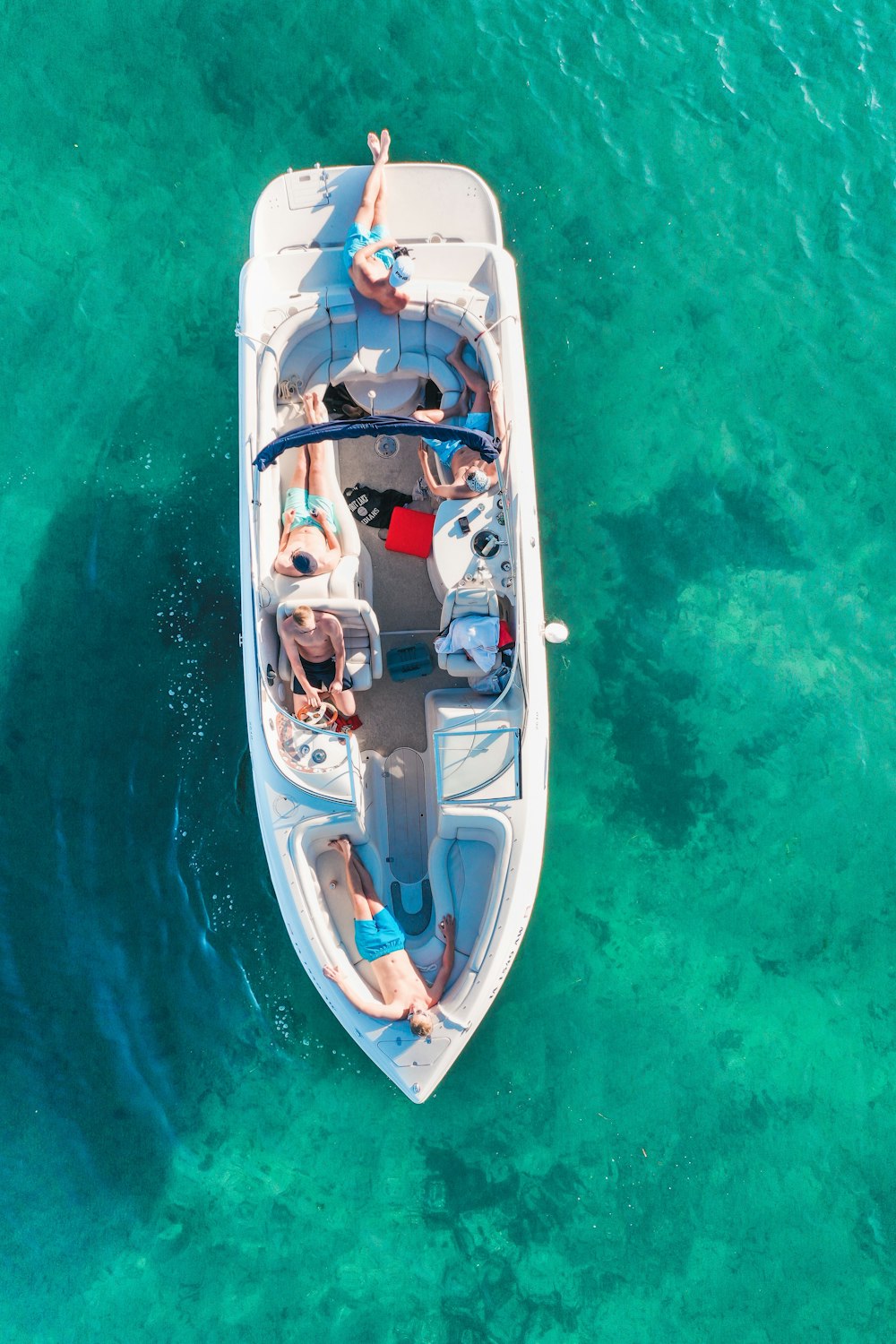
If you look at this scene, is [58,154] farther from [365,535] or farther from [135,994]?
[135,994]

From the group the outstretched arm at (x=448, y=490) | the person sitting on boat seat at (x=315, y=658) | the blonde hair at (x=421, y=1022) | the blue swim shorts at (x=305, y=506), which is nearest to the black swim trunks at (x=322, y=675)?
the person sitting on boat seat at (x=315, y=658)

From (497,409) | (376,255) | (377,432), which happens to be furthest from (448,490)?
(376,255)

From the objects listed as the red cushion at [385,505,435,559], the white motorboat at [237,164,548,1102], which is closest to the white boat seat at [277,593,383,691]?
the white motorboat at [237,164,548,1102]

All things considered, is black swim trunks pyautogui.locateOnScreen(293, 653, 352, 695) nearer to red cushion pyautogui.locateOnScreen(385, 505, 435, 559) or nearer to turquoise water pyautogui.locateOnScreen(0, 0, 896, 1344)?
red cushion pyautogui.locateOnScreen(385, 505, 435, 559)

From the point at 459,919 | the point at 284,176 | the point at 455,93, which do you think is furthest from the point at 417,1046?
the point at 455,93

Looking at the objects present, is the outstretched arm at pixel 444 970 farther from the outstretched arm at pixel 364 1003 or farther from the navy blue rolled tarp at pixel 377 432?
the navy blue rolled tarp at pixel 377 432
